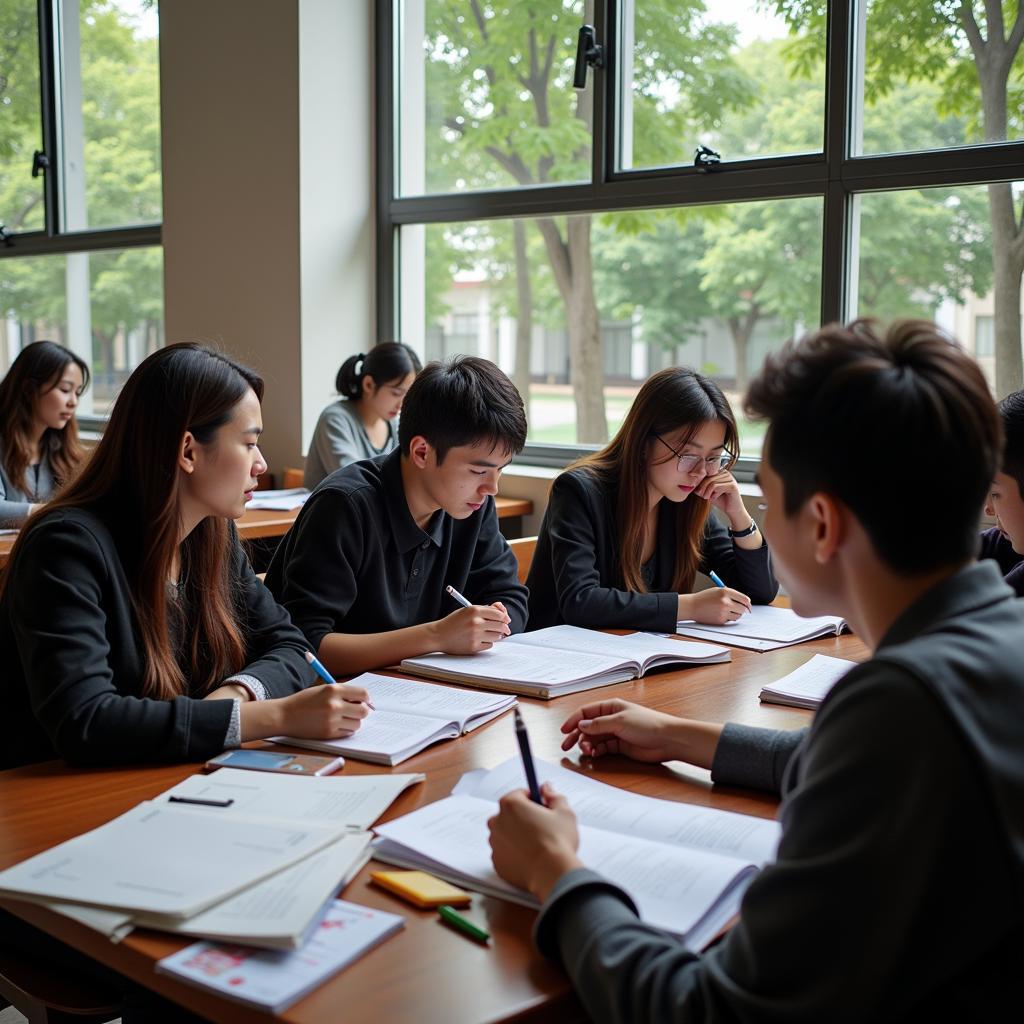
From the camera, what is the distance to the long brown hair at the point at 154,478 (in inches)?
64.9

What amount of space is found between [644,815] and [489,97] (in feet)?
12.4

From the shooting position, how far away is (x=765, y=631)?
2338 mm

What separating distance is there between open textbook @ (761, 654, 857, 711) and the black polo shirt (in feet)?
2.07

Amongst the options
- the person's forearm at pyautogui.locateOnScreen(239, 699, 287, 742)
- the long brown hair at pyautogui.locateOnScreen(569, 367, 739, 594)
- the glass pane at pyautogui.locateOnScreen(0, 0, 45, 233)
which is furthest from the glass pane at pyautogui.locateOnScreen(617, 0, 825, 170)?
the glass pane at pyautogui.locateOnScreen(0, 0, 45, 233)

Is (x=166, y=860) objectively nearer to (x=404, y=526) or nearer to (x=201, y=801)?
(x=201, y=801)

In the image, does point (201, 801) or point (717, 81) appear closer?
point (201, 801)

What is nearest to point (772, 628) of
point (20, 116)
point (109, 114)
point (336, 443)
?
point (336, 443)

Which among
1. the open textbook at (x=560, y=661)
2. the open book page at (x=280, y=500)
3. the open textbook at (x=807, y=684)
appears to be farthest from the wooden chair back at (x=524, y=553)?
the open book page at (x=280, y=500)

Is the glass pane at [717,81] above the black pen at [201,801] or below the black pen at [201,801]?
above

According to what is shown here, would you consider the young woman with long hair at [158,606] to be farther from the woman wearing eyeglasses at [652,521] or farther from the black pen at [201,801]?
the woman wearing eyeglasses at [652,521]

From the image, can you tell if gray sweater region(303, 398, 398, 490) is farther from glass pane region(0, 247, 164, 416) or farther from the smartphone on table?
the smartphone on table

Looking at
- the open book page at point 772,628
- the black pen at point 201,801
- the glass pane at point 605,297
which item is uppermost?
the glass pane at point 605,297

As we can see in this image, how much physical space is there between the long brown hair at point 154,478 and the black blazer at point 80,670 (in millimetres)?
28

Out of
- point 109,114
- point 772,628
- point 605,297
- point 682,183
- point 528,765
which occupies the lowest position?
point 772,628
